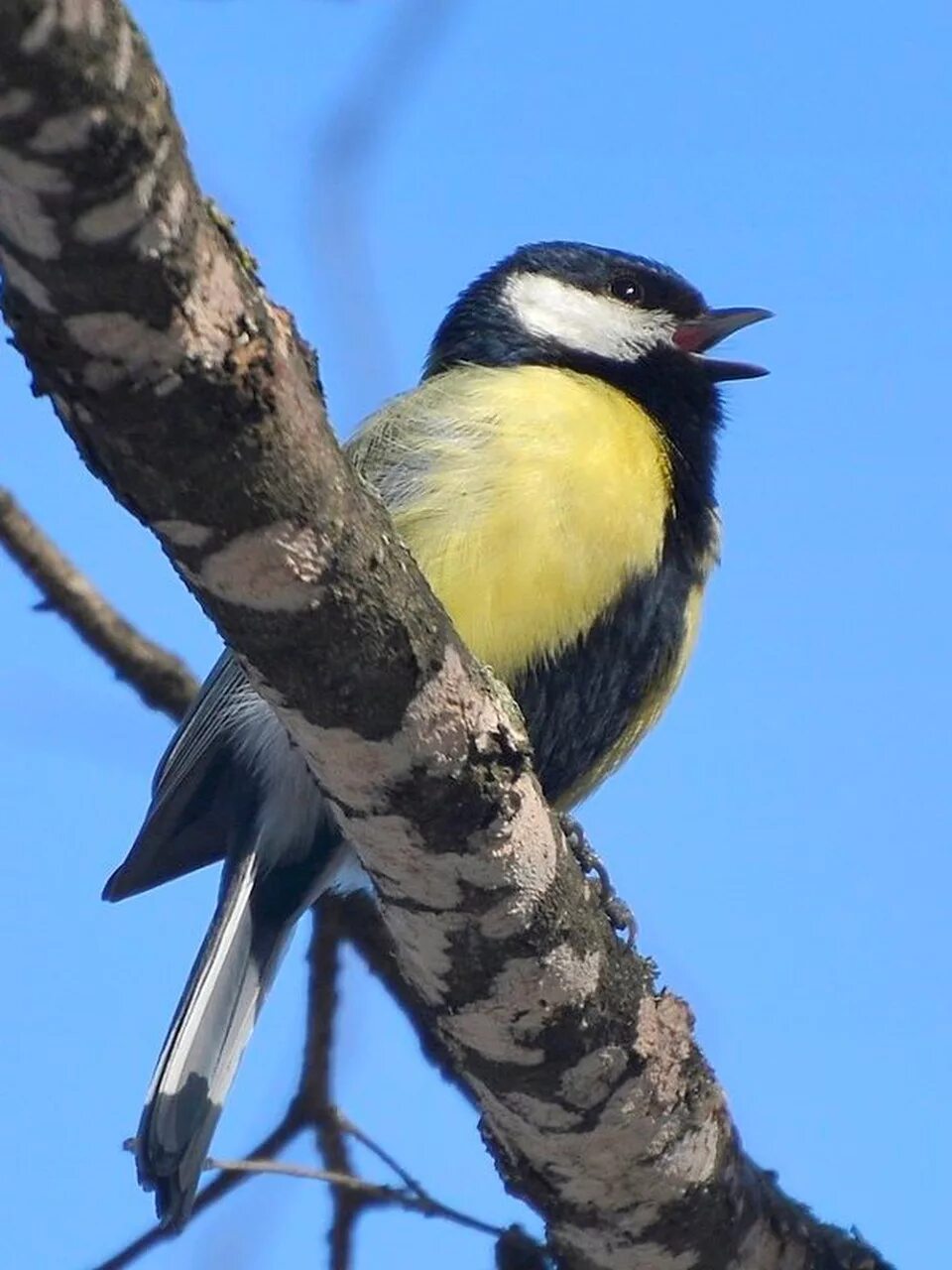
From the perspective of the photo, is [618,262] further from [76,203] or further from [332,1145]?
[76,203]

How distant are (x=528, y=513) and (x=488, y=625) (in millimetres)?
190

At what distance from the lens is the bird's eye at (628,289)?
3.93 metres

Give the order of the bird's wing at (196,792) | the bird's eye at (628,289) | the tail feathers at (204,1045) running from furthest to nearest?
the bird's eye at (628,289) < the bird's wing at (196,792) < the tail feathers at (204,1045)

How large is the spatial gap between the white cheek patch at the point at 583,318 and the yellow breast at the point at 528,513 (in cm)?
49

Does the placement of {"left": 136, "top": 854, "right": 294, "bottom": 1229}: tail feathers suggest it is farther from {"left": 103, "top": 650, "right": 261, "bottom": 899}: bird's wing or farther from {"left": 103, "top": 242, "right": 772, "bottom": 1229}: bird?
{"left": 103, "top": 650, "right": 261, "bottom": 899}: bird's wing

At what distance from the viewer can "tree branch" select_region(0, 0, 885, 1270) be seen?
139 centimetres

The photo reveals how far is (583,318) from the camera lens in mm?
3789

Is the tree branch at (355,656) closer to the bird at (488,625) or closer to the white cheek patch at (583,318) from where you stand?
the bird at (488,625)

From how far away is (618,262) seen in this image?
4.02m

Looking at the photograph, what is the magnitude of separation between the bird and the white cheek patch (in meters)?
0.12

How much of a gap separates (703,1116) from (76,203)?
4.82 ft

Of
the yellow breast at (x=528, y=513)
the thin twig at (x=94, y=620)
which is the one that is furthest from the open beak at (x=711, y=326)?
the thin twig at (x=94, y=620)

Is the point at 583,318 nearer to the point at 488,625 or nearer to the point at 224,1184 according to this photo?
the point at 488,625

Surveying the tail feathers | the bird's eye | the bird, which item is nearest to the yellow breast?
the bird
